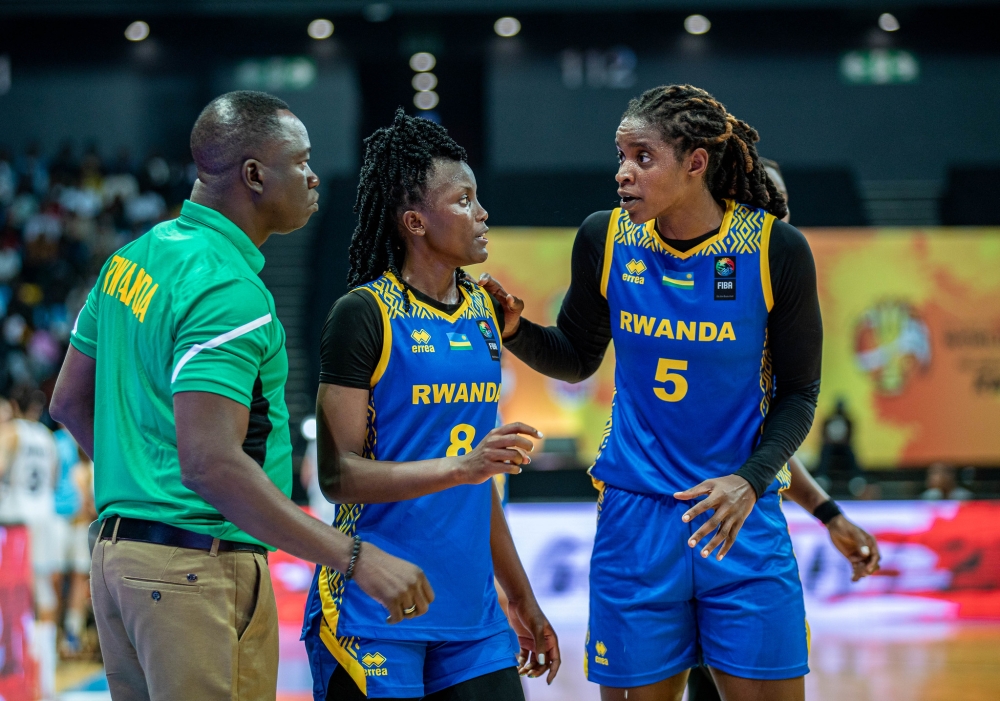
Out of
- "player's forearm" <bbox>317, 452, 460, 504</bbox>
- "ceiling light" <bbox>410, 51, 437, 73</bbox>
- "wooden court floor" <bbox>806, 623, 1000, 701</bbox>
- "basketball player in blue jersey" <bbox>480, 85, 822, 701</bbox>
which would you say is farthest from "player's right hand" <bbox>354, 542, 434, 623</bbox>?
"ceiling light" <bbox>410, 51, 437, 73</bbox>

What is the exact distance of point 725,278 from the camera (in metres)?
2.80

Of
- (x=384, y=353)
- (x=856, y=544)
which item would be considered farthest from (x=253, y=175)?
(x=856, y=544)

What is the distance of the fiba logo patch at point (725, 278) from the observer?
2.79 m

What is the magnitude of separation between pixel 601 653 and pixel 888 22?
49.4ft

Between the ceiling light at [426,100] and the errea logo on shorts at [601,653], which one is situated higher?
the ceiling light at [426,100]

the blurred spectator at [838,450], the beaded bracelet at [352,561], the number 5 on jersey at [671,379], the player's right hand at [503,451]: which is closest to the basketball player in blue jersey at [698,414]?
the number 5 on jersey at [671,379]

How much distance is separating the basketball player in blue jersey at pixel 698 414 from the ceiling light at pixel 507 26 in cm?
1356

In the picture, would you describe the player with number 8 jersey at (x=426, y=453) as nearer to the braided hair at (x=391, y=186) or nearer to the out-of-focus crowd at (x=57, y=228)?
the braided hair at (x=391, y=186)

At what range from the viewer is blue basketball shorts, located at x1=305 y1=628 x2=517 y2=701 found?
2537mm

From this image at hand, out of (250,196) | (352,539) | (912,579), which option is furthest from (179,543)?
(912,579)

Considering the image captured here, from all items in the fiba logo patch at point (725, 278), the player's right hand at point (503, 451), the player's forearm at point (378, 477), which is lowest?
the player's forearm at point (378, 477)

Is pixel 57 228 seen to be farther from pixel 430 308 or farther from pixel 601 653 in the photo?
pixel 601 653

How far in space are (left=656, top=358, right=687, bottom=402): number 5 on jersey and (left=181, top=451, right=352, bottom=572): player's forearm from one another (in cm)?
101

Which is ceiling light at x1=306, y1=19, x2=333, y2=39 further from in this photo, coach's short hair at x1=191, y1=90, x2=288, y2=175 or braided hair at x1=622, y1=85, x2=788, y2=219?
coach's short hair at x1=191, y1=90, x2=288, y2=175
